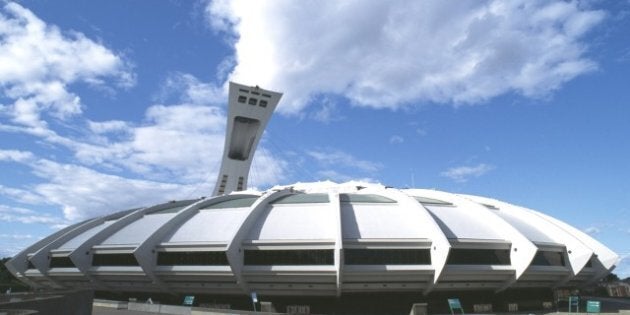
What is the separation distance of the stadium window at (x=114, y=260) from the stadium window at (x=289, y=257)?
1036 cm

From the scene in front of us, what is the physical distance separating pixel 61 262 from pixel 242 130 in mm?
31939

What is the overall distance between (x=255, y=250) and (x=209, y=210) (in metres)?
9.30

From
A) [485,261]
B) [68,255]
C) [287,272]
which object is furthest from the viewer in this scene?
[68,255]

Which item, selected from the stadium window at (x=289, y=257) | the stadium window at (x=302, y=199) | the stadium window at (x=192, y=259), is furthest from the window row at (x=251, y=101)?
the stadium window at (x=289, y=257)

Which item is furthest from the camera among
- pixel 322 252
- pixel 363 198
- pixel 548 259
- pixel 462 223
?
pixel 363 198

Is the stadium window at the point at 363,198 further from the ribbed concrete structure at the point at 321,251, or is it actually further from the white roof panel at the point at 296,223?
the white roof panel at the point at 296,223

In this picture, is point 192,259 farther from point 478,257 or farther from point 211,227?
point 478,257

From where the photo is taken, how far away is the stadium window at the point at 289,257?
3259 cm

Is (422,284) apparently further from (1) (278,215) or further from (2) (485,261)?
(1) (278,215)

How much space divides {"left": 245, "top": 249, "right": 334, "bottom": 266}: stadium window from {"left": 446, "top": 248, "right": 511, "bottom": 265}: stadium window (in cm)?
951

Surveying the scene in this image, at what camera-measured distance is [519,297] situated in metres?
38.4

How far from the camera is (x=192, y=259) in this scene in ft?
114

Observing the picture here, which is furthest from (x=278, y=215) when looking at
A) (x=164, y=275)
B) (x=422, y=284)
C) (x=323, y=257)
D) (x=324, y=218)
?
(x=422, y=284)

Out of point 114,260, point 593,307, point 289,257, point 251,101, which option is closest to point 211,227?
point 289,257
